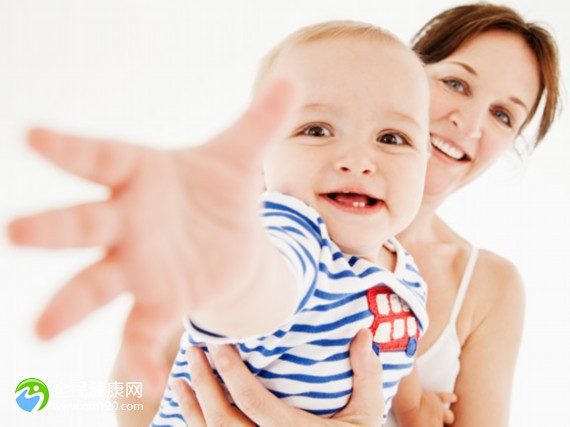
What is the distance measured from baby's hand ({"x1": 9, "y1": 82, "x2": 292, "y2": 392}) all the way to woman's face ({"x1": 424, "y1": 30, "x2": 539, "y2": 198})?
0.91 meters

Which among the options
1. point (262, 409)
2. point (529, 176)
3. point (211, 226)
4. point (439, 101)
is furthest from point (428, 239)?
point (529, 176)

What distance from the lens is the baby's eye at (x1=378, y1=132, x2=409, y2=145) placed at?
34.1 inches

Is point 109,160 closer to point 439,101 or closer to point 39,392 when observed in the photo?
point 439,101

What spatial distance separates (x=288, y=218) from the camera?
752 millimetres

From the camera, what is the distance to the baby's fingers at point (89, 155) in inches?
15.8

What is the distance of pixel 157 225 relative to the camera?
1.48ft

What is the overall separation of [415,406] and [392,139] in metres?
0.62

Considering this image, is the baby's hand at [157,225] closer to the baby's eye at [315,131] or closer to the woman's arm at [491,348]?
the baby's eye at [315,131]

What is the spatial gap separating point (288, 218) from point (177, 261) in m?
0.31

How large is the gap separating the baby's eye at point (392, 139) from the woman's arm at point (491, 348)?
2.24ft

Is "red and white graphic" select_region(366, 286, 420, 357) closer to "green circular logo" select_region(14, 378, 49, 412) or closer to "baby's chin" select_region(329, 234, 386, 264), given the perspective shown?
"baby's chin" select_region(329, 234, 386, 264)

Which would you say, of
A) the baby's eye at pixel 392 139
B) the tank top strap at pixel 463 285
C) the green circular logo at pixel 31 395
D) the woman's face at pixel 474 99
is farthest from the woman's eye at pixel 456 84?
the green circular logo at pixel 31 395

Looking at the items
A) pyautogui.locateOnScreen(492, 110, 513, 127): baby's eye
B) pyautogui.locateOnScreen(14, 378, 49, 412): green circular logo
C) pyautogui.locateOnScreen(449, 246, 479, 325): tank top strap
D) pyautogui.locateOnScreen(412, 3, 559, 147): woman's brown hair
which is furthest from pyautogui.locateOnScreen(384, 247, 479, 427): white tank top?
pyautogui.locateOnScreen(14, 378, 49, 412): green circular logo

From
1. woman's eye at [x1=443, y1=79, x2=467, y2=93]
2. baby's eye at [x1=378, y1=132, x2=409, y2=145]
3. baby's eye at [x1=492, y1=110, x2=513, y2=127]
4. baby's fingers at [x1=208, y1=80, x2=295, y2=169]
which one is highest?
woman's eye at [x1=443, y1=79, x2=467, y2=93]
